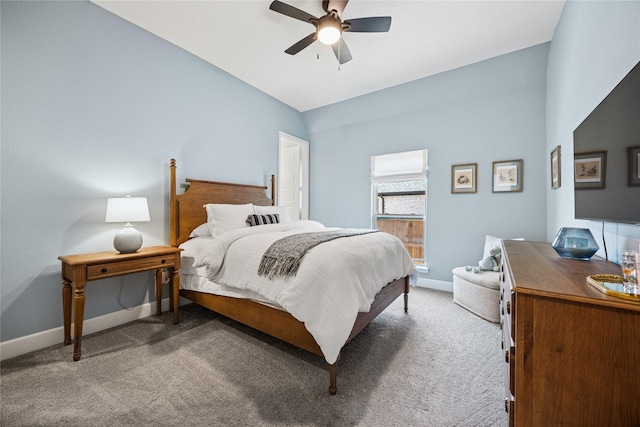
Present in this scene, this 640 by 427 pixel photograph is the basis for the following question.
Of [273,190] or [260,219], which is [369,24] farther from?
[273,190]

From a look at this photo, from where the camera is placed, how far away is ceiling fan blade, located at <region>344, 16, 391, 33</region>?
84.3 inches

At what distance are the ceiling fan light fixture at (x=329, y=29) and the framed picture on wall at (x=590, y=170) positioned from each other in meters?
1.95

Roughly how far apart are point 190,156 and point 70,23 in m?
1.43

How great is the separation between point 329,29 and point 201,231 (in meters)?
2.45

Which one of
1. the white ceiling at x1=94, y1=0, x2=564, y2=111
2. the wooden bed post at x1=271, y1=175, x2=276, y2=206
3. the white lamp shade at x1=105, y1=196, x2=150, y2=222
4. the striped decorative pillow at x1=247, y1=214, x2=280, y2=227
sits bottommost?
the striped decorative pillow at x1=247, y1=214, x2=280, y2=227

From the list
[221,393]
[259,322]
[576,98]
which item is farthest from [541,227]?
[221,393]

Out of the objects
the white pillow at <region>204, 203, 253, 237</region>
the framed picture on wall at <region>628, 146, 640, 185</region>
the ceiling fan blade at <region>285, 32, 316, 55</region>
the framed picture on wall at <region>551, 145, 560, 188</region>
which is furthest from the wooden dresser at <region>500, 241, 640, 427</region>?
the white pillow at <region>204, 203, 253, 237</region>

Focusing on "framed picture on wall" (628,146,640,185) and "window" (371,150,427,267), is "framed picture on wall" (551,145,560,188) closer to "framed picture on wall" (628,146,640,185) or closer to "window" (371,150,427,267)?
"window" (371,150,427,267)

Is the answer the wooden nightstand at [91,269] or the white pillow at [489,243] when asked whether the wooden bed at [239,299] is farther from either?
the white pillow at [489,243]

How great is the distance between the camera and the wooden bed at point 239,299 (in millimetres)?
1801

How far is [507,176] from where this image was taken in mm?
3252

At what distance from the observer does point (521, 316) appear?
2.83ft

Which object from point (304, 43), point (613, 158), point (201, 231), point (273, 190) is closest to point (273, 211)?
point (273, 190)

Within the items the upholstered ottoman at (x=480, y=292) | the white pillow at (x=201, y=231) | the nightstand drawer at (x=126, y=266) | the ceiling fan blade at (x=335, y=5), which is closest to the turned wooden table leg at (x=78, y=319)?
the nightstand drawer at (x=126, y=266)
